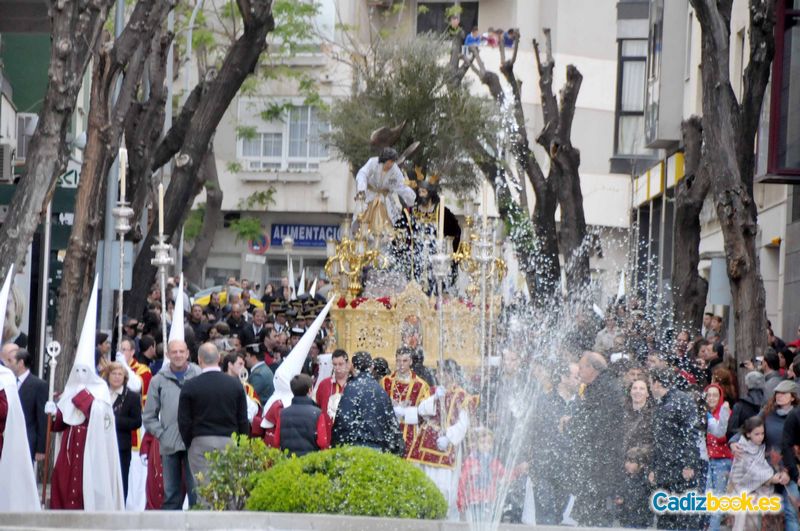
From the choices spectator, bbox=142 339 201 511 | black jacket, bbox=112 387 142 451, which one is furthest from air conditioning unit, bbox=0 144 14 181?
spectator, bbox=142 339 201 511

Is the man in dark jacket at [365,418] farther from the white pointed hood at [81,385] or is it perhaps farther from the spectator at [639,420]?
the white pointed hood at [81,385]

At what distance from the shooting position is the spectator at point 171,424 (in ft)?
49.0

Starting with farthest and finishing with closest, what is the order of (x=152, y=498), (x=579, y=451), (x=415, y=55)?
(x=415, y=55) → (x=152, y=498) → (x=579, y=451)

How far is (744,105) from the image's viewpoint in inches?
840

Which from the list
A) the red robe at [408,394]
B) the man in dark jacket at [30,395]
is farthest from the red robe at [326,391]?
the man in dark jacket at [30,395]

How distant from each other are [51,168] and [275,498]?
618 centimetres

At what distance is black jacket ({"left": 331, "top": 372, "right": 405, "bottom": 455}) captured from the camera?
541 inches

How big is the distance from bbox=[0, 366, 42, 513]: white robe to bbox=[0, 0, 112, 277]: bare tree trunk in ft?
6.30

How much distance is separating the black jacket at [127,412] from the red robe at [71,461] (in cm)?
54

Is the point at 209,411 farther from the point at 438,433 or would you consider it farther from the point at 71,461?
the point at 438,433

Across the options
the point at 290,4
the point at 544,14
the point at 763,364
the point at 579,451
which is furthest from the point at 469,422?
the point at 544,14

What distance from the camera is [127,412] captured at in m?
15.5

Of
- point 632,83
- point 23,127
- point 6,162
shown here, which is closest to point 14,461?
point 6,162

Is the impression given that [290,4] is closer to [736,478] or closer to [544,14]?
[544,14]
